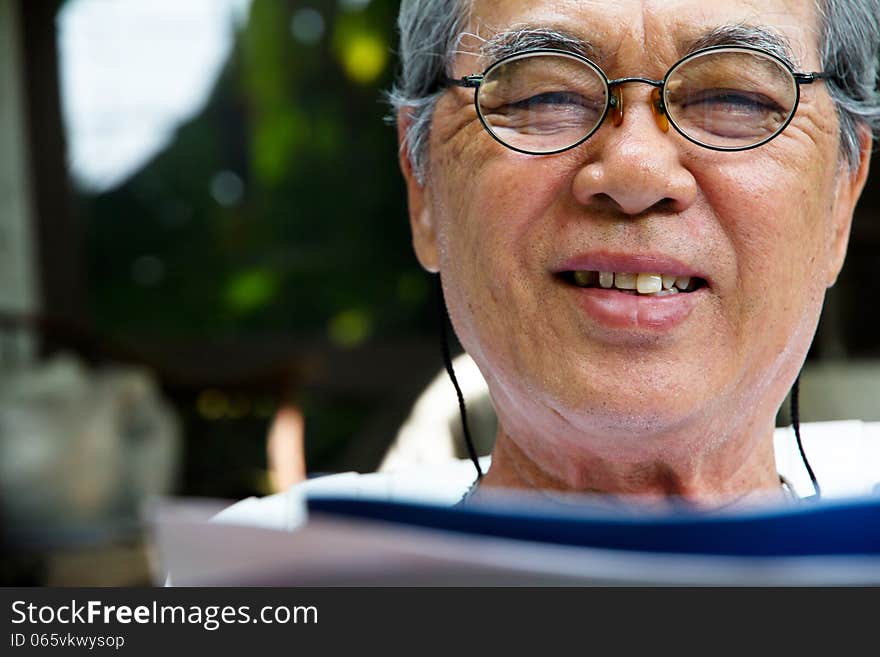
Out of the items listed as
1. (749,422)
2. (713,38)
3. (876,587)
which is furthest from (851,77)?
(876,587)

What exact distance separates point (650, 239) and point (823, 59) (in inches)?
8.1

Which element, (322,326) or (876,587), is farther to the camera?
(322,326)

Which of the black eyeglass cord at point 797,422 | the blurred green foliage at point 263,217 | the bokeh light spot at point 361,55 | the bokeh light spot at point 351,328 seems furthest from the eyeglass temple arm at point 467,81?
the bokeh light spot at point 351,328

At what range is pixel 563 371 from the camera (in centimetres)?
71

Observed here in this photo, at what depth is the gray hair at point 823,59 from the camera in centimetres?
74

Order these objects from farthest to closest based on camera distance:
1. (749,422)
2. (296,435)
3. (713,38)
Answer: (296,435), (749,422), (713,38)

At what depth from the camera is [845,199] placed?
0.79 meters

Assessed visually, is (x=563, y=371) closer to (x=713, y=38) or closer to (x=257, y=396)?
(x=713, y=38)

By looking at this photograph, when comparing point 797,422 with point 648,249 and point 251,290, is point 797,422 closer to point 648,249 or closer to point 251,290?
point 648,249

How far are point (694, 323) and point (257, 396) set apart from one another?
2995 mm

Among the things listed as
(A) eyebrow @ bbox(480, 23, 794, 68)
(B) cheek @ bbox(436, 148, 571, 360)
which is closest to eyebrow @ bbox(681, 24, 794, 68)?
(A) eyebrow @ bbox(480, 23, 794, 68)

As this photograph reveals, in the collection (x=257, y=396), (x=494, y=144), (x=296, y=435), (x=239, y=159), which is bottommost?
(x=494, y=144)

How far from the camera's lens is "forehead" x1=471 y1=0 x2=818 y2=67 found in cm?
68

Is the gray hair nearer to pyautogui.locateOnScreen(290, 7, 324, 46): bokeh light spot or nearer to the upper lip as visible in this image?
the upper lip
